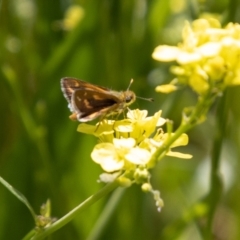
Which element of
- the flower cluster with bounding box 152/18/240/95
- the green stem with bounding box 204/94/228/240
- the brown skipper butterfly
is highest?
the flower cluster with bounding box 152/18/240/95

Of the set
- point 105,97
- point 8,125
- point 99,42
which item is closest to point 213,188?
point 105,97

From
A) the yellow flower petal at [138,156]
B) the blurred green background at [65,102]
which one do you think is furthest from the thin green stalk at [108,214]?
the yellow flower petal at [138,156]

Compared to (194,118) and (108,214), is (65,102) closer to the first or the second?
(108,214)

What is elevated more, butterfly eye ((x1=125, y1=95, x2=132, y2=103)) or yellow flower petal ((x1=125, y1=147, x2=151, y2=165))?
yellow flower petal ((x1=125, y1=147, x2=151, y2=165))

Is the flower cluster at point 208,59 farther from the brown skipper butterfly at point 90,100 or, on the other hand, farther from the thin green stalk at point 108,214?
the thin green stalk at point 108,214

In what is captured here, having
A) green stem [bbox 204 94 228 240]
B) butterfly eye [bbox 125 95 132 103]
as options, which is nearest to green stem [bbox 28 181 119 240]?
butterfly eye [bbox 125 95 132 103]

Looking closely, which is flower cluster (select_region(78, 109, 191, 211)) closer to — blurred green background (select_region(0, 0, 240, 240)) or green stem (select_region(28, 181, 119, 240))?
green stem (select_region(28, 181, 119, 240))
